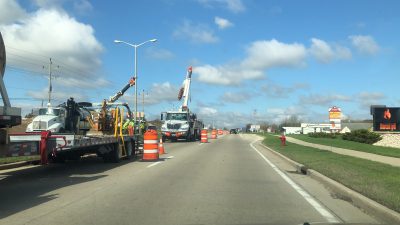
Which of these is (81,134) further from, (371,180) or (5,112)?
(371,180)

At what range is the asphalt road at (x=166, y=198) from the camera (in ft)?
29.3

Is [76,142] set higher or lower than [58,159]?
higher

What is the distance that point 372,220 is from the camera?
883 cm

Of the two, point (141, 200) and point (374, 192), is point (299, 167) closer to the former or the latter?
point (374, 192)

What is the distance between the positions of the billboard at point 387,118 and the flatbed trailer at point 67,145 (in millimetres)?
39275

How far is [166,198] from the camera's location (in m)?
11.2

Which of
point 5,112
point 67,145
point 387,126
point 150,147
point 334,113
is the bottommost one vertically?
point 150,147

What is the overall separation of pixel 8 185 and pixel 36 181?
1.05 metres

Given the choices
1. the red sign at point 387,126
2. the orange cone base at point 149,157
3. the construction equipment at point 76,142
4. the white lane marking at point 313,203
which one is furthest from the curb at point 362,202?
the red sign at point 387,126

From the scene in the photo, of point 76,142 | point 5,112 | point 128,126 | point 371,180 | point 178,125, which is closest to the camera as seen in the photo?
point 5,112

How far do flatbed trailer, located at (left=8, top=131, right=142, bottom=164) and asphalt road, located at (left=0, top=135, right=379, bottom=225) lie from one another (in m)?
0.90

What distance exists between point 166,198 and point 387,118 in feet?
167

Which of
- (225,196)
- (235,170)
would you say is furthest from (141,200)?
(235,170)

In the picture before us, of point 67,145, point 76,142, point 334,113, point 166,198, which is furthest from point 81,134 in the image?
point 334,113
